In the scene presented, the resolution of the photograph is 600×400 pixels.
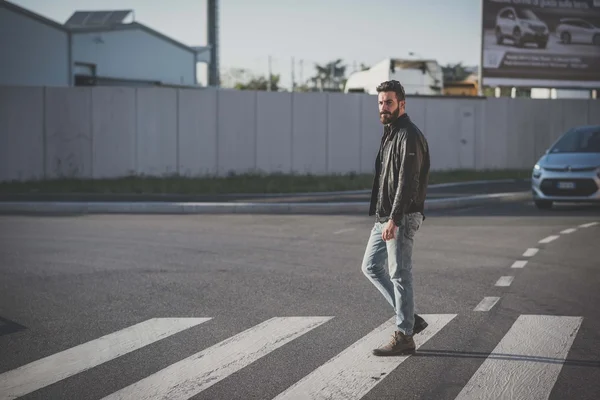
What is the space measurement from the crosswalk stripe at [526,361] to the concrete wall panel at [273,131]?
20140 millimetres

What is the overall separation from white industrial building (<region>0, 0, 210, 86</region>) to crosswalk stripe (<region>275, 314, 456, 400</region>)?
27396mm

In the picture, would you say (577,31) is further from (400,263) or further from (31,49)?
(400,263)

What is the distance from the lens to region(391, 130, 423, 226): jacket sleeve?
573 cm

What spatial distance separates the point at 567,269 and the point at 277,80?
6116 centimetres

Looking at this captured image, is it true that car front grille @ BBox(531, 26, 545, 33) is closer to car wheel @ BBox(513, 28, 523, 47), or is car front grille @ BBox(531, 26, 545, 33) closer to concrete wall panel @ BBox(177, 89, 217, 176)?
car wheel @ BBox(513, 28, 523, 47)

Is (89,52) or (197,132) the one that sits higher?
(89,52)

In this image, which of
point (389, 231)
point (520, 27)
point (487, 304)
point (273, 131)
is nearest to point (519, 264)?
point (487, 304)

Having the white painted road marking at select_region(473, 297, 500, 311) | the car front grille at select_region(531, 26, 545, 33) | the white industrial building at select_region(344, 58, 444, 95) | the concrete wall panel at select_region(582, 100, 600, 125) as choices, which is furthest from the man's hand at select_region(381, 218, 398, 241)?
the car front grille at select_region(531, 26, 545, 33)

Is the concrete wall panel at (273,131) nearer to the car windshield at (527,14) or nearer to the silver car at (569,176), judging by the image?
the silver car at (569,176)

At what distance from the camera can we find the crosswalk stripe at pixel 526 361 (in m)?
5.03

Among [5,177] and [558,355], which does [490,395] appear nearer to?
[558,355]

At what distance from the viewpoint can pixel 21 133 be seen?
2461 cm

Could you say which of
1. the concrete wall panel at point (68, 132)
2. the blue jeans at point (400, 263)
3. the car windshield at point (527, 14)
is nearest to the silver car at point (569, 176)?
the blue jeans at point (400, 263)

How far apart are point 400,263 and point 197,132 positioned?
68.5 ft
